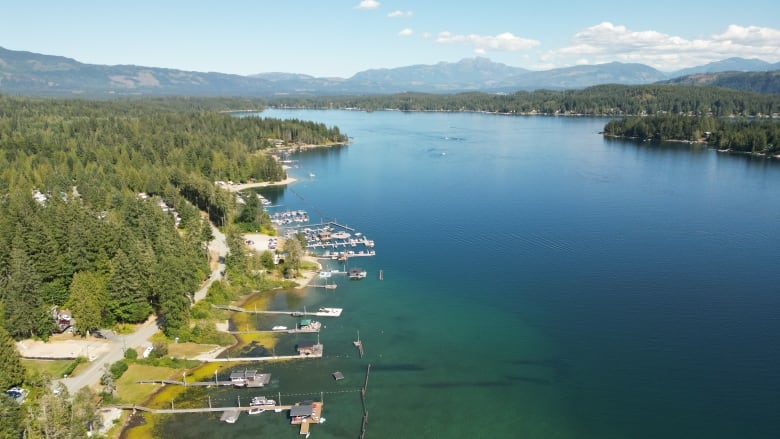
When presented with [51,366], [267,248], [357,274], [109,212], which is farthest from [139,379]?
[109,212]

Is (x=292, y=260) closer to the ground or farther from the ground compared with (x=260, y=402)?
farther from the ground

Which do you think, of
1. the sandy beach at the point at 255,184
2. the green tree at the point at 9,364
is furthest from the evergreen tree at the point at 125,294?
the sandy beach at the point at 255,184

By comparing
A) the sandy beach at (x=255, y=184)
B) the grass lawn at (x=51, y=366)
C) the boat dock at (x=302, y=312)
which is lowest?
the grass lawn at (x=51, y=366)

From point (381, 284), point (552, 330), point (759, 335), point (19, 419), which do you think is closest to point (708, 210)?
point (759, 335)

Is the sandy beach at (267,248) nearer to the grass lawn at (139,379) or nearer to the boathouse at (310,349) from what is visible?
the boathouse at (310,349)

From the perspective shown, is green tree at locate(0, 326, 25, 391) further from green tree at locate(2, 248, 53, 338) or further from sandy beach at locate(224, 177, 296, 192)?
sandy beach at locate(224, 177, 296, 192)

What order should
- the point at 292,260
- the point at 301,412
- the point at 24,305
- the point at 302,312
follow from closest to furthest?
the point at 301,412 < the point at 24,305 < the point at 302,312 < the point at 292,260

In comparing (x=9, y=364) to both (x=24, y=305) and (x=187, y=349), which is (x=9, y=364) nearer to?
(x=24, y=305)
